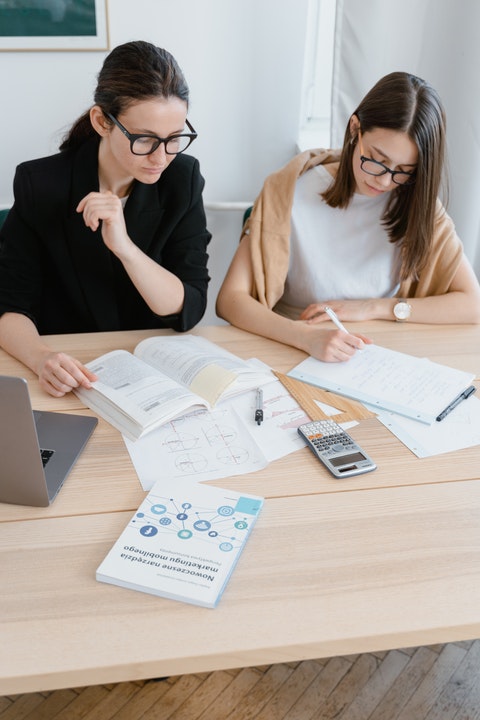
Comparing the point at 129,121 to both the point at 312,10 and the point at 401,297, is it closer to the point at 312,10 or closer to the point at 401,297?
the point at 401,297

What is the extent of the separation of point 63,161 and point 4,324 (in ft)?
1.31

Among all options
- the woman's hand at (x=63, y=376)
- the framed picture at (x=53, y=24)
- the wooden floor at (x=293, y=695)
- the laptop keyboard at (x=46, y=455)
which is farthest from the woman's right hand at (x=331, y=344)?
the framed picture at (x=53, y=24)

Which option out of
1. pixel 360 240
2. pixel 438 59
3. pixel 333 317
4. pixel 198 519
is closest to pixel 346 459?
pixel 198 519

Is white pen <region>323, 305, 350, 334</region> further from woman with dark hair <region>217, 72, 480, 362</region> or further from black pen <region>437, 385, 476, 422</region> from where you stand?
black pen <region>437, 385, 476, 422</region>

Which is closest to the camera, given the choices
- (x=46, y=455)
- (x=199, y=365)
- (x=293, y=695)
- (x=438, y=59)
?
(x=46, y=455)

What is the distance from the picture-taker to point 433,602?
81 centimetres

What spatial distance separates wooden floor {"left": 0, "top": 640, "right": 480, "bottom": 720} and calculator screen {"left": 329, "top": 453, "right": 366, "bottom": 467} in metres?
0.67

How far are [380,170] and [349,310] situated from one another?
32 centimetres

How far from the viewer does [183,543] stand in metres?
0.88

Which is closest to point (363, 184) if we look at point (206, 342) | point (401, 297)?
point (401, 297)

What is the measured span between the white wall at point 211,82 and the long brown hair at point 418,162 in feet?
2.27

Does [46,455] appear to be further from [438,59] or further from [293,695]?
[438,59]

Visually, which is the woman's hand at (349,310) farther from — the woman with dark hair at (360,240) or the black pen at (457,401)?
the black pen at (457,401)

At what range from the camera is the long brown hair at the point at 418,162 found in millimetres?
1438
